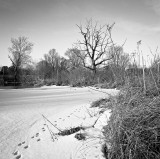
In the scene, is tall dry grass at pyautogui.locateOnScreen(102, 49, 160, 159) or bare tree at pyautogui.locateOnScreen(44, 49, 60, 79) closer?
tall dry grass at pyautogui.locateOnScreen(102, 49, 160, 159)

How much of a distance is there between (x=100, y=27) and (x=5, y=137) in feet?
40.8

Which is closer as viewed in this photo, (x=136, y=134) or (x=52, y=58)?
(x=136, y=134)

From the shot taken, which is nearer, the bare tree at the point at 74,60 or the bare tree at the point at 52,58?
the bare tree at the point at 74,60

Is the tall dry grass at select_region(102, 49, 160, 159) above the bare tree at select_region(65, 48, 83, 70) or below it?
below

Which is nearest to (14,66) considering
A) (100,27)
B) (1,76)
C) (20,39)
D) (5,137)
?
(1,76)

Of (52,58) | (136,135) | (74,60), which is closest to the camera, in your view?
(136,135)

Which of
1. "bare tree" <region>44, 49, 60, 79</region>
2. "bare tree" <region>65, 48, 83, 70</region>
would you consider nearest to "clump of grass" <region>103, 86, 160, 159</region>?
"bare tree" <region>65, 48, 83, 70</region>

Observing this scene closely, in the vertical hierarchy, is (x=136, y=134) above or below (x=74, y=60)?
below

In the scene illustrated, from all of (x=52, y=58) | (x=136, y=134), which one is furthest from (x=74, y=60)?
(x=136, y=134)

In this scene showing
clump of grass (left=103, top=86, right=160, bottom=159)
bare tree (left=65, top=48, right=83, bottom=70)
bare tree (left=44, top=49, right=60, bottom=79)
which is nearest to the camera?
clump of grass (left=103, top=86, right=160, bottom=159)

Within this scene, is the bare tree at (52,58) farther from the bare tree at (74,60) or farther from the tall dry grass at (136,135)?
the tall dry grass at (136,135)

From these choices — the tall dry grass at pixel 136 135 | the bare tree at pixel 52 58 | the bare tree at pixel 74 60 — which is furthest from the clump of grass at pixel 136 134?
the bare tree at pixel 52 58

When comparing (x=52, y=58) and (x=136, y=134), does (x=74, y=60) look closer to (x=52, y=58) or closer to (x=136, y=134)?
(x=52, y=58)

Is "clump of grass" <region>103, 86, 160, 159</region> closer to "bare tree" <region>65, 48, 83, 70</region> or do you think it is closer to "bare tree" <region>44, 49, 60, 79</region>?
"bare tree" <region>65, 48, 83, 70</region>
